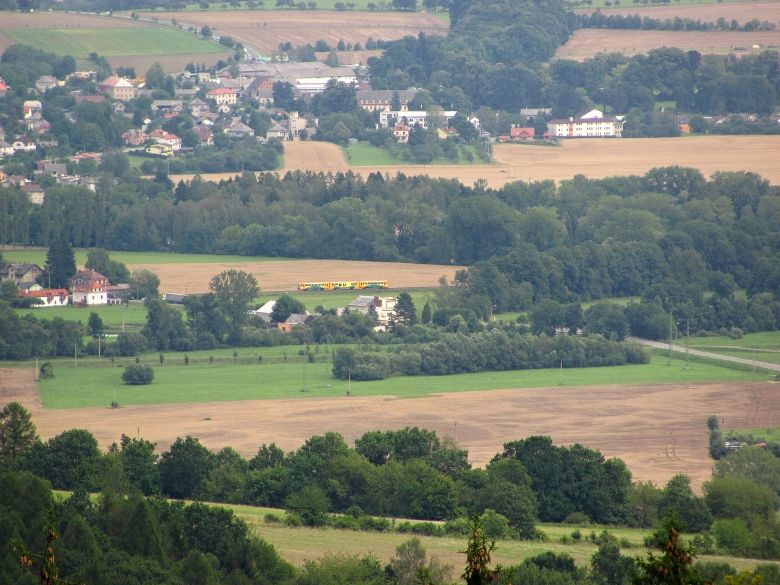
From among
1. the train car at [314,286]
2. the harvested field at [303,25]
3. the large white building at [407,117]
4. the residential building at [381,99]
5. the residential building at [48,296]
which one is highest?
the harvested field at [303,25]

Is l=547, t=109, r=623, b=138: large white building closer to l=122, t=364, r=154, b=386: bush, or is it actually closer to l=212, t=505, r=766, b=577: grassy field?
l=122, t=364, r=154, b=386: bush

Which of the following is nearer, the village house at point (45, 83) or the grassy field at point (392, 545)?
the grassy field at point (392, 545)

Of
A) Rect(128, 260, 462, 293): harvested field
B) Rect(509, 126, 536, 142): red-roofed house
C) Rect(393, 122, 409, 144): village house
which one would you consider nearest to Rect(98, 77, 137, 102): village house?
Rect(393, 122, 409, 144): village house

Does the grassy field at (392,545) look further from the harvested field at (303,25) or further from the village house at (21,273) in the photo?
the harvested field at (303,25)

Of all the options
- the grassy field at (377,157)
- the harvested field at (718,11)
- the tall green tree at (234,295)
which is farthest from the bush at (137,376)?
the harvested field at (718,11)

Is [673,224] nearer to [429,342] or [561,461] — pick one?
[429,342]

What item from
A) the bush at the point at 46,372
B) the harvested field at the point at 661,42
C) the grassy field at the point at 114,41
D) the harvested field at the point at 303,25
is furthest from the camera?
the harvested field at the point at 303,25
